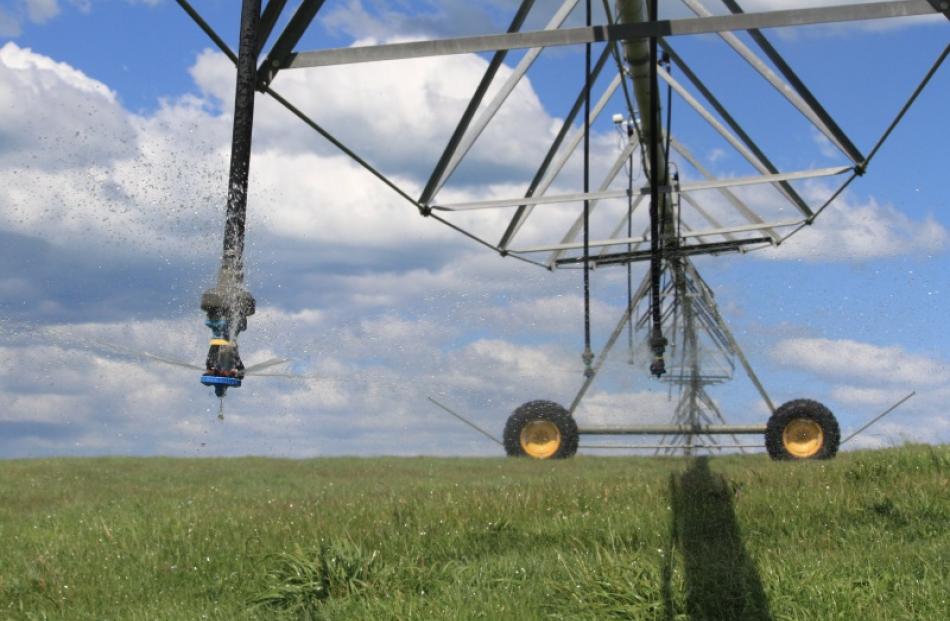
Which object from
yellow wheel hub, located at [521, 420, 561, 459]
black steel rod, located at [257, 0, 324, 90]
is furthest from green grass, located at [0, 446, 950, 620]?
yellow wheel hub, located at [521, 420, 561, 459]

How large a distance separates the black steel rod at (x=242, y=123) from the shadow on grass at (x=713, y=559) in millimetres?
3031

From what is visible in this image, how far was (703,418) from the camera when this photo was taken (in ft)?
62.0

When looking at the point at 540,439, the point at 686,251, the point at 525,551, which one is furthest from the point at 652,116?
the point at 540,439

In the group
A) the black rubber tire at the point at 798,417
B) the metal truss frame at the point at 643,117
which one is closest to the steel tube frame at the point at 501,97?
the metal truss frame at the point at 643,117

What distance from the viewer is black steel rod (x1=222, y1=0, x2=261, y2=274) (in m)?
5.26

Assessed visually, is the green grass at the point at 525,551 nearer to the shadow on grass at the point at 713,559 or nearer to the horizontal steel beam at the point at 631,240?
the shadow on grass at the point at 713,559

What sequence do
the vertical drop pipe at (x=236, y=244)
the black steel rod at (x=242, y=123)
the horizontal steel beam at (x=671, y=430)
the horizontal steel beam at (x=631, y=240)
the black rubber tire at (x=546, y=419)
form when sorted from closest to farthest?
the vertical drop pipe at (x=236, y=244) < the black steel rod at (x=242, y=123) < the horizontal steel beam at (x=631, y=240) < the black rubber tire at (x=546, y=419) < the horizontal steel beam at (x=671, y=430)

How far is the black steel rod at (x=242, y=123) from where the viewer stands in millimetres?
5258

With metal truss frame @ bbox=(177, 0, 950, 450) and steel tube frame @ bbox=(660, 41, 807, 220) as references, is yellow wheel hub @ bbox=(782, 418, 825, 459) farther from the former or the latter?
steel tube frame @ bbox=(660, 41, 807, 220)

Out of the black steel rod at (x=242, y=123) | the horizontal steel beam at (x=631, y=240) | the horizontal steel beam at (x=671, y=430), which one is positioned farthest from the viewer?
the horizontal steel beam at (x=671, y=430)

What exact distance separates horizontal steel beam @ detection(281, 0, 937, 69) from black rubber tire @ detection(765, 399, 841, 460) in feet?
35.9

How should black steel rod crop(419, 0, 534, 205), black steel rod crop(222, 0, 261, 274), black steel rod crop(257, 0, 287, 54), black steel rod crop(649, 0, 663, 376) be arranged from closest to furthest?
A: black steel rod crop(222, 0, 261, 274)
black steel rod crop(257, 0, 287, 54)
black steel rod crop(419, 0, 534, 205)
black steel rod crop(649, 0, 663, 376)

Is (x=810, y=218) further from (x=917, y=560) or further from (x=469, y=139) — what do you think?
(x=917, y=560)

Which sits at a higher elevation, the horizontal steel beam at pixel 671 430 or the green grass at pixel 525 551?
the horizontal steel beam at pixel 671 430
